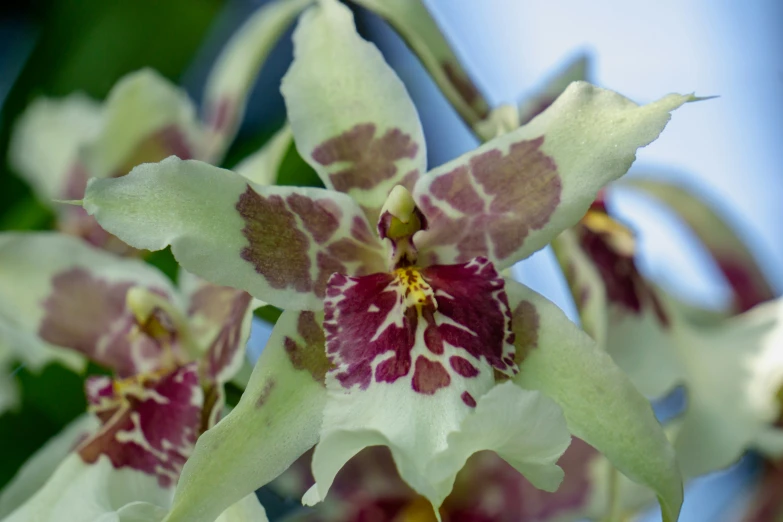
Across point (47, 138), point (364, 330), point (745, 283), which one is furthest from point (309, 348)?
point (745, 283)

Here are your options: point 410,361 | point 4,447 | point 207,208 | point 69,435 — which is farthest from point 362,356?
point 4,447

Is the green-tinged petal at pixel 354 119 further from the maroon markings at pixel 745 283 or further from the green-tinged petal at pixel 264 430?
the maroon markings at pixel 745 283

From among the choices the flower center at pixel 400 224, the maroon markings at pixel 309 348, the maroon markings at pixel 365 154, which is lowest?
the maroon markings at pixel 309 348

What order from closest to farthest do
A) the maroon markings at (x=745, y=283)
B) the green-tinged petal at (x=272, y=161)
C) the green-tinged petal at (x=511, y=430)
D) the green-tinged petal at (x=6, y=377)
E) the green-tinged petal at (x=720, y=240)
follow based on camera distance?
the green-tinged petal at (x=511, y=430), the green-tinged petal at (x=272, y=161), the green-tinged petal at (x=6, y=377), the green-tinged petal at (x=720, y=240), the maroon markings at (x=745, y=283)

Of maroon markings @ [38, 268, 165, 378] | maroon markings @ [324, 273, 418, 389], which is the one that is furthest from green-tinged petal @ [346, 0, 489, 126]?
maroon markings @ [38, 268, 165, 378]

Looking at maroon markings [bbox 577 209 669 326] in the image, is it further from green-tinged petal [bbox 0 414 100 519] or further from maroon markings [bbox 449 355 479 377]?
green-tinged petal [bbox 0 414 100 519]

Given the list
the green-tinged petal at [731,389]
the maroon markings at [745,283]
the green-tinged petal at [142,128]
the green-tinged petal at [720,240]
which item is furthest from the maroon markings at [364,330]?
the maroon markings at [745,283]

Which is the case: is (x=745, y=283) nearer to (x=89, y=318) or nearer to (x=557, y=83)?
(x=557, y=83)
